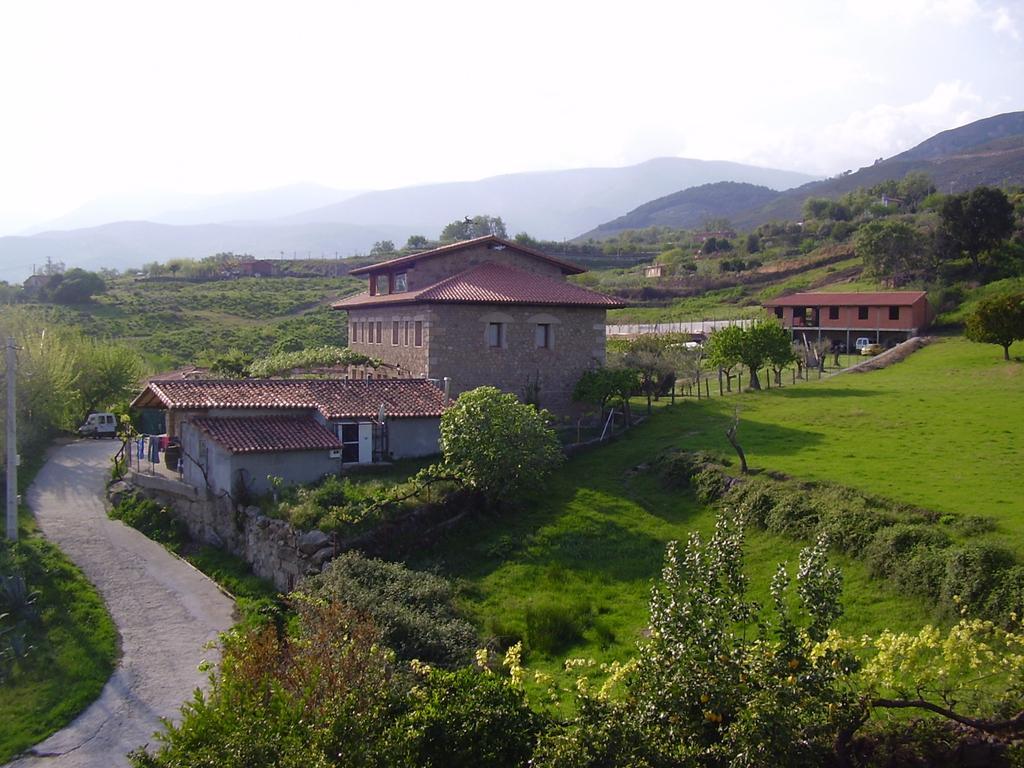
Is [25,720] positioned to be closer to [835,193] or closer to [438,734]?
[438,734]

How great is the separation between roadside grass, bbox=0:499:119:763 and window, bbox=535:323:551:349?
17288 millimetres

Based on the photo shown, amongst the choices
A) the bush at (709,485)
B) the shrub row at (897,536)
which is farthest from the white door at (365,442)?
the shrub row at (897,536)

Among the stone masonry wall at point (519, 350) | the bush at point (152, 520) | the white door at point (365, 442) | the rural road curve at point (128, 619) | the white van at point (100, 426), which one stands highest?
the stone masonry wall at point (519, 350)

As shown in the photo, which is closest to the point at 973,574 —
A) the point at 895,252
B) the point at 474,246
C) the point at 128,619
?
the point at 128,619

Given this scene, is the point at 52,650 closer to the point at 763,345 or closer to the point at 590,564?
the point at 590,564

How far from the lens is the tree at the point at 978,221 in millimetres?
61781

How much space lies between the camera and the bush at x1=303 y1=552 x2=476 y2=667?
579 inches

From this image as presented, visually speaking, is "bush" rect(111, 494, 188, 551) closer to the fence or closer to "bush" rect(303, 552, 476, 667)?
"bush" rect(303, 552, 476, 667)

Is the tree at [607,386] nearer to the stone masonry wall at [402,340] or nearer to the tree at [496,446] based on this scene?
the stone masonry wall at [402,340]

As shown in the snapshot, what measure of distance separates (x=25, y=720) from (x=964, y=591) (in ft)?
51.0

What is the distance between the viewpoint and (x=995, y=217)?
61.7 meters

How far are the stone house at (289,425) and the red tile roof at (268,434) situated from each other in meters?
0.03

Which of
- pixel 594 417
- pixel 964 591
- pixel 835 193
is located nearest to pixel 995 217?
pixel 594 417

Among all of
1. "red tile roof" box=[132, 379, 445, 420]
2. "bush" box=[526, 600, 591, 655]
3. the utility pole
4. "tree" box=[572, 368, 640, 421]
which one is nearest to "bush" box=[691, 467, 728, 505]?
"bush" box=[526, 600, 591, 655]
